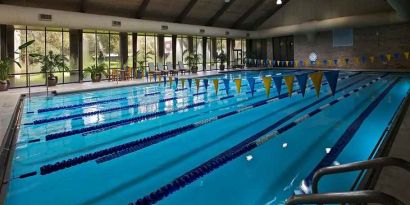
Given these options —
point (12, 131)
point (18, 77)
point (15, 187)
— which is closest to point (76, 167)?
point (15, 187)

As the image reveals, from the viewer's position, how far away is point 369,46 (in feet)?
55.1

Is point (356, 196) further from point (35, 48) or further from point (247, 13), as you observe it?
point (247, 13)

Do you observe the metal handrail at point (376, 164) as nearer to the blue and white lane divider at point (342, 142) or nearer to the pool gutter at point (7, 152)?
the blue and white lane divider at point (342, 142)

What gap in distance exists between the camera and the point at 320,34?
18719 mm

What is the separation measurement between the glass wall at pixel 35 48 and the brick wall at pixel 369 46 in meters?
13.6

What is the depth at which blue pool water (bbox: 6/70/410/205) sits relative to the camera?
3121 millimetres

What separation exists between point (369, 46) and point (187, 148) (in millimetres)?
15723

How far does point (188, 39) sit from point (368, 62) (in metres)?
10.1

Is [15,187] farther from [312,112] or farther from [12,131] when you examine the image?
[312,112]

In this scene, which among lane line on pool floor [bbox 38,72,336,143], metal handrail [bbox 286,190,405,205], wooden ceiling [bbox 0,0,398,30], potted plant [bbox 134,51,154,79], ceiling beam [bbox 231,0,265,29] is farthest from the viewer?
ceiling beam [bbox 231,0,265,29]

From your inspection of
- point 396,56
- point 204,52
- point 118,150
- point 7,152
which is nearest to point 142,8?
point 204,52

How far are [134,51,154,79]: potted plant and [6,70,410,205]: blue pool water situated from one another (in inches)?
253

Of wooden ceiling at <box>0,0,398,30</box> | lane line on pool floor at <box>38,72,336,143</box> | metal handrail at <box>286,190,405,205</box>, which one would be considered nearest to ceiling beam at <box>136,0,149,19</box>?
wooden ceiling at <box>0,0,398,30</box>

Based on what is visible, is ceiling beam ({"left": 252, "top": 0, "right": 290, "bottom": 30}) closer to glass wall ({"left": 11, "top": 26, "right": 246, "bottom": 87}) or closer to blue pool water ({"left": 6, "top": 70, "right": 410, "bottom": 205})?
glass wall ({"left": 11, "top": 26, "right": 246, "bottom": 87})
